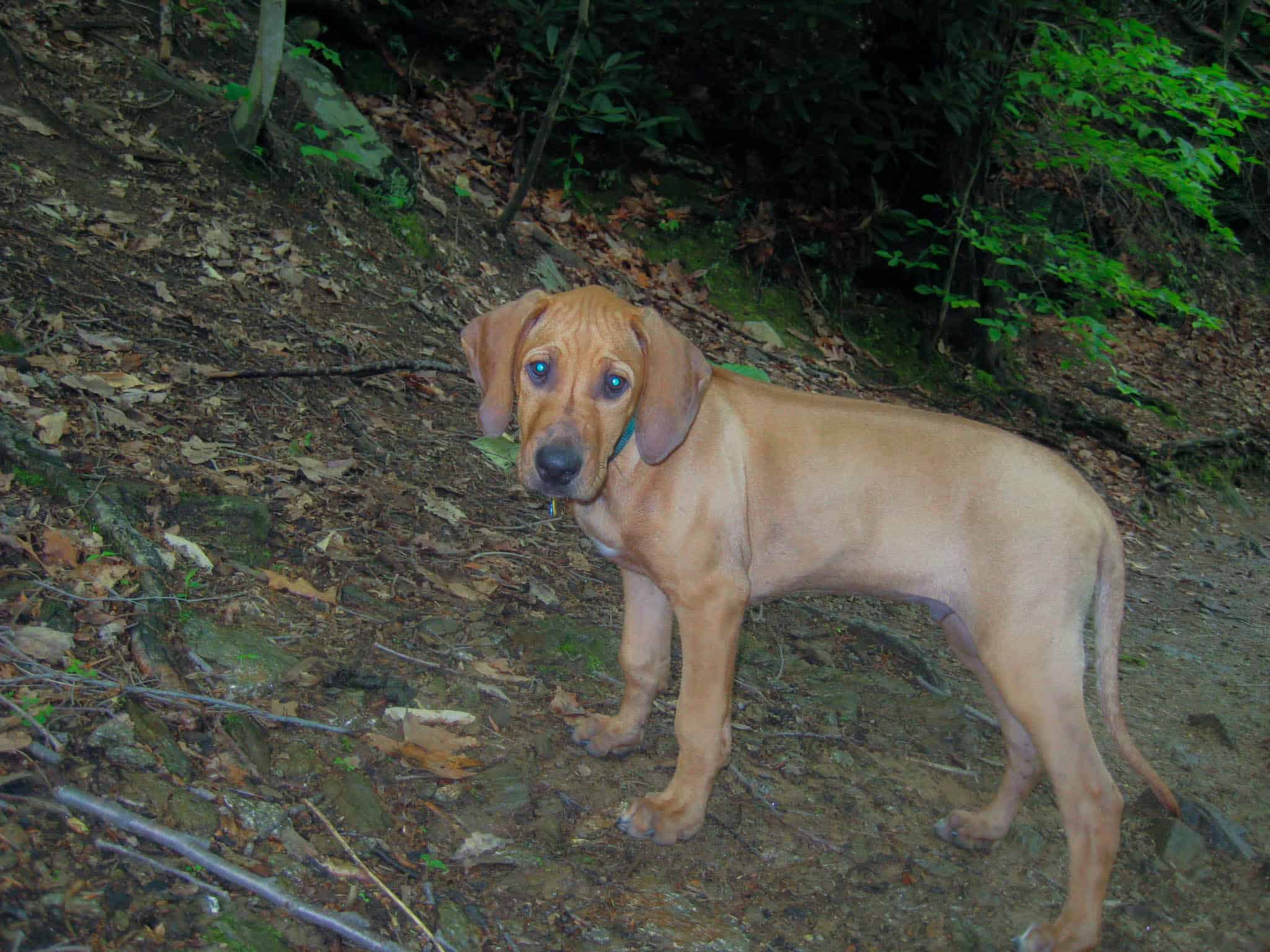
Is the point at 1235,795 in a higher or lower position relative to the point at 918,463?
lower

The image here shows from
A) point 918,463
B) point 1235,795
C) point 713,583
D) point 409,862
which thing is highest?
point 918,463

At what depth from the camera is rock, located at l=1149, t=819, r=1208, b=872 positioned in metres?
4.41

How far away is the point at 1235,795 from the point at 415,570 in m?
4.32

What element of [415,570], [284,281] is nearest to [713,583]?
[415,570]

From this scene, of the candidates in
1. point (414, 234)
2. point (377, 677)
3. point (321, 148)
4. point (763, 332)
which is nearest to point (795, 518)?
point (377, 677)

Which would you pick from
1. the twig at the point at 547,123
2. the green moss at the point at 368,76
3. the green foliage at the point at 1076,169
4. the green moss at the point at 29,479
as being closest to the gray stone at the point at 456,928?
the green moss at the point at 29,479

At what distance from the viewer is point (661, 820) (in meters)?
Result: 3.77

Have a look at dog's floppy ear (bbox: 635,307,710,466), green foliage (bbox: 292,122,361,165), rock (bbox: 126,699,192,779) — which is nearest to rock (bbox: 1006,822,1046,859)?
dog's floppy ear (bbox: 635,307,710,466)

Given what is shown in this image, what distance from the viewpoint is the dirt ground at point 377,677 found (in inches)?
121

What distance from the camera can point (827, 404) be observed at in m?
4.18

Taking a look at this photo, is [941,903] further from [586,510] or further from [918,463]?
[586,510]

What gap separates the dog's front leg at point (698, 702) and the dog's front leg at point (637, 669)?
43cm

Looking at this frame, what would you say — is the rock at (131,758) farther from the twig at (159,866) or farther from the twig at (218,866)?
the twig at (159,866)

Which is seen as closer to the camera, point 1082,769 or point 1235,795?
point 1082,769
